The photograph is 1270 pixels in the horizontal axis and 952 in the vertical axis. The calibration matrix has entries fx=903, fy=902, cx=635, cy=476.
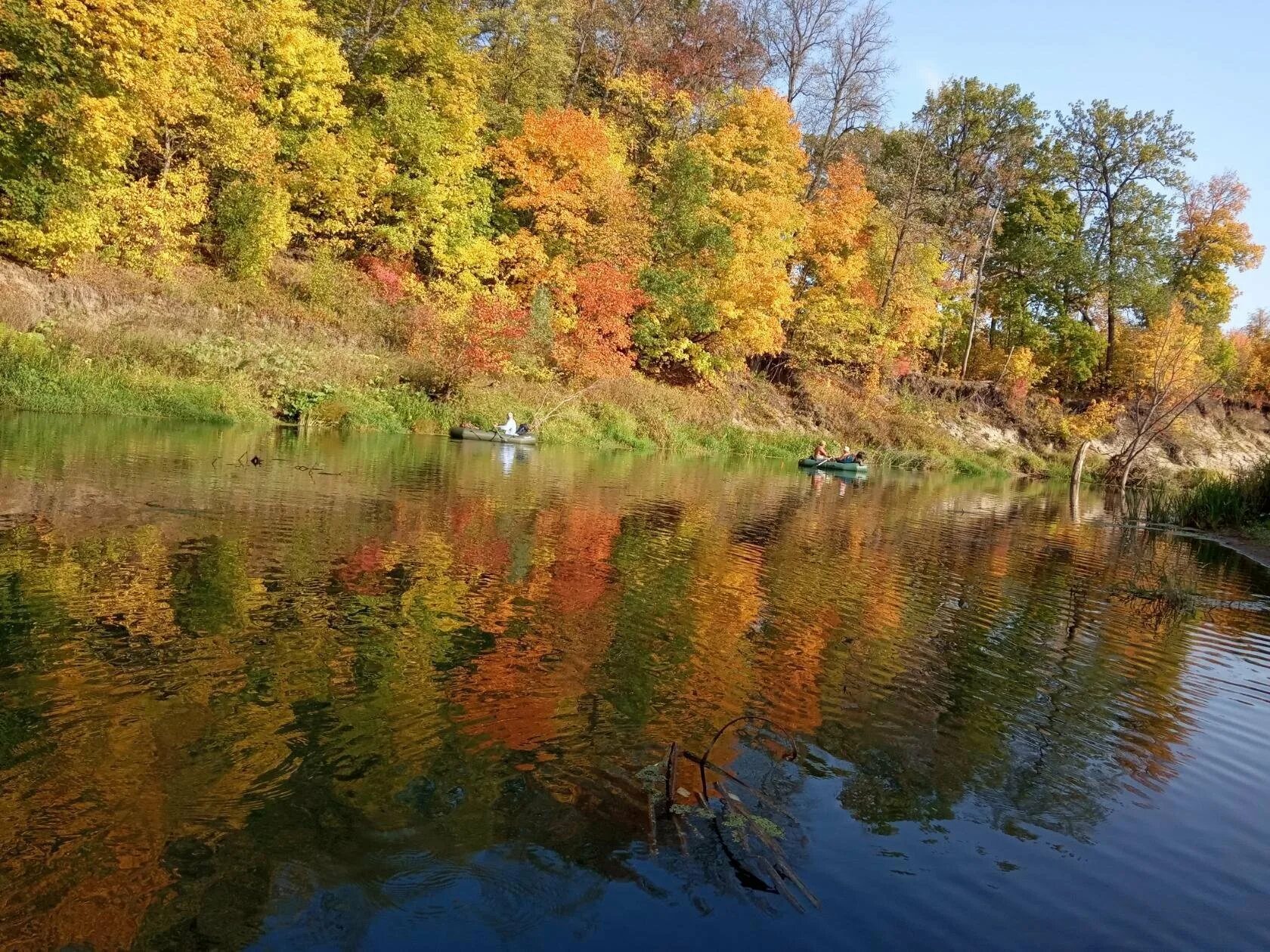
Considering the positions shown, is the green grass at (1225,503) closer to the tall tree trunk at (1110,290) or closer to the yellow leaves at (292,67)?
the yellow leaves at (292,67)

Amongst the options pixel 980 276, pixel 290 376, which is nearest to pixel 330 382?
pixel 290 376

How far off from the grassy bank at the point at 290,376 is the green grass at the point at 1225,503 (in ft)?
61.5

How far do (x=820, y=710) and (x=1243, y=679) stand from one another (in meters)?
5.67

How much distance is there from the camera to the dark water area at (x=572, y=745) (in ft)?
14.1

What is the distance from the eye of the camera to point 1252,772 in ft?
23.4

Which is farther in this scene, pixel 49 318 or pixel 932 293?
pixel 932 293

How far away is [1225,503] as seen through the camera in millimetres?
24969

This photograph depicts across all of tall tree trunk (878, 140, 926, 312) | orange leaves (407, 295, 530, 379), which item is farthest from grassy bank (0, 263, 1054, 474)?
tall tree trunk (878, 140, 926, 312)

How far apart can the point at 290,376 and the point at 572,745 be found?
25445mm

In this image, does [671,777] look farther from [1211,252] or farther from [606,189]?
[1211,252]

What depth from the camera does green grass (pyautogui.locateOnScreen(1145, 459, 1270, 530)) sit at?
2422 centimetres

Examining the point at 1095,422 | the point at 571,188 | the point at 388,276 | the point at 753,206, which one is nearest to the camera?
the point at 388,276

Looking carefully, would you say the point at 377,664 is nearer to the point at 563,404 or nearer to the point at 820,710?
the point at 820,710

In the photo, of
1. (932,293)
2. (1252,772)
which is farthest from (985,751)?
(932,293)
